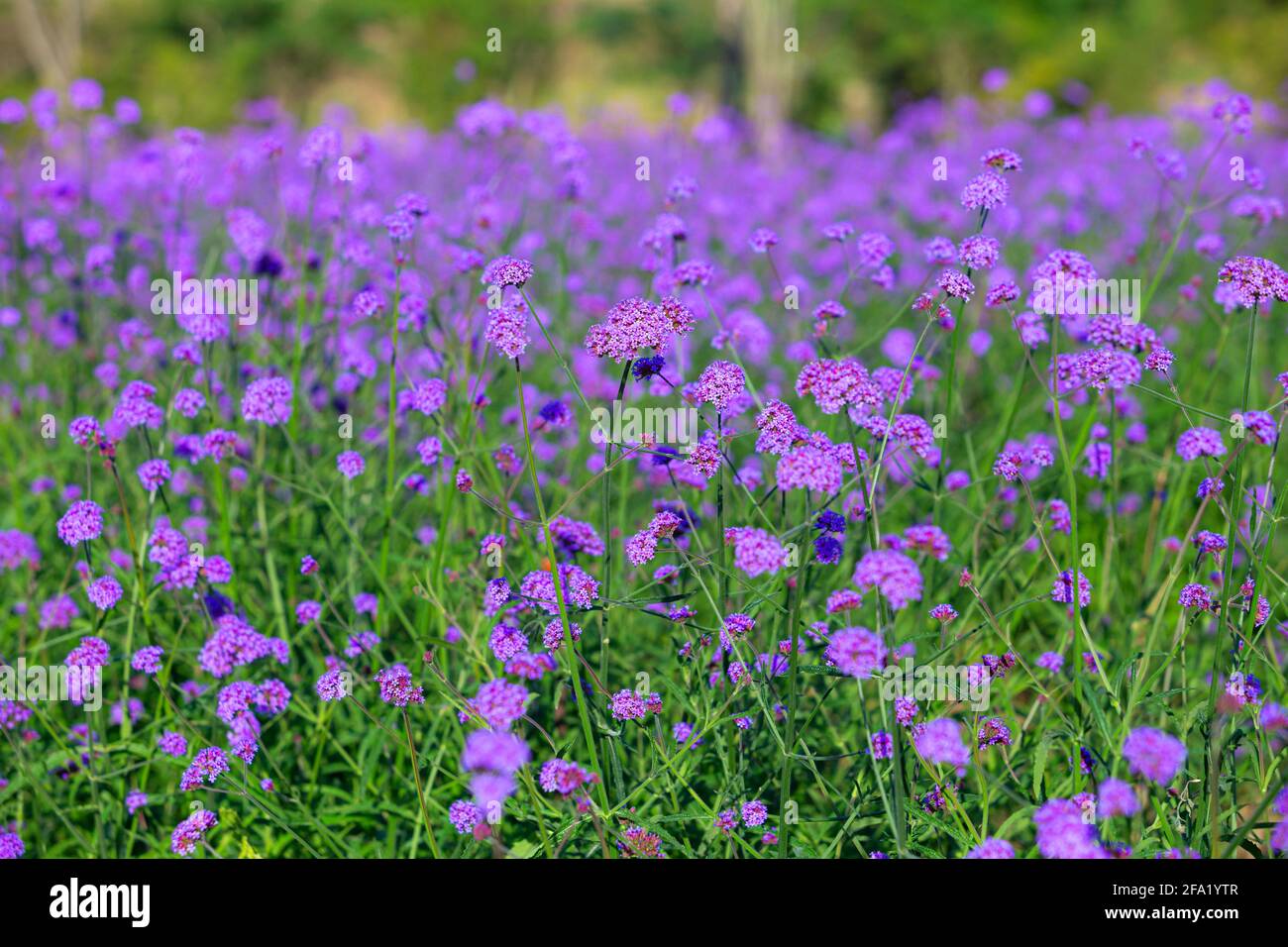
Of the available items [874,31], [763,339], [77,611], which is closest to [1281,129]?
[874,31]

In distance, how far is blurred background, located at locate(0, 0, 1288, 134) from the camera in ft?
51.9

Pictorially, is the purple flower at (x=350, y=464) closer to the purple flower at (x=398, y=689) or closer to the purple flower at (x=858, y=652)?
the purple flower at (x=398, y=689)

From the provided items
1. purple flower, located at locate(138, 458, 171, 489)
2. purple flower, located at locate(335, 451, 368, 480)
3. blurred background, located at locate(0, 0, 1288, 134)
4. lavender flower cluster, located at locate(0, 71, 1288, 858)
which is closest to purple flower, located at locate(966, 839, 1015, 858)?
lavender flower cluster, located at locate(0, 71, 1288, 858)

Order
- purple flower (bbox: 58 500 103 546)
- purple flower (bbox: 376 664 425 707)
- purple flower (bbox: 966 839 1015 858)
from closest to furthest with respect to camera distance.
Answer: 1. purple flower (bbox: 966 839 1015 858)
2. purple flower (bbox: 376 664 425 707)
3. purple flower (bbox: 58 500 103 546)

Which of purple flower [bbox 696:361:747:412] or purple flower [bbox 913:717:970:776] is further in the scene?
purple flower [bbox 696:361:747:412]

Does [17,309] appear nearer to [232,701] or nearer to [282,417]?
[282,417]

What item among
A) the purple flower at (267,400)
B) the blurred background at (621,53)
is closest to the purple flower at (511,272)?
the purple flower at (267,400)

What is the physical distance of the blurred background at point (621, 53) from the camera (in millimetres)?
15805

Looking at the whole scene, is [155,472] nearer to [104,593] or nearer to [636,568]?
[104,593]

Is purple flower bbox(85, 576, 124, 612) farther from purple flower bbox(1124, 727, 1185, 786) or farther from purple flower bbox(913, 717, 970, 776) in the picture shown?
purple flower bbox(1124, 727, 1185, 786)

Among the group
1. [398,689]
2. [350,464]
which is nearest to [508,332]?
[398,689]

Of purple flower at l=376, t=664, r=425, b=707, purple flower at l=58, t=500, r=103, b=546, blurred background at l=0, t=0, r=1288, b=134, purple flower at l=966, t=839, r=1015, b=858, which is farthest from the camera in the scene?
blurred background at l=0, t=0, r=1288, b=134

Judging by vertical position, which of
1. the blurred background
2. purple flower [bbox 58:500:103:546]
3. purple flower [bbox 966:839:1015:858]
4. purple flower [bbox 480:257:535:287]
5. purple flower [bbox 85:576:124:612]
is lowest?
purple flower [bbox 966:839:1015:858]

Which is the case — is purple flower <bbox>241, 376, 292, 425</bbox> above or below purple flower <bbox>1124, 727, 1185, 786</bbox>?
above
